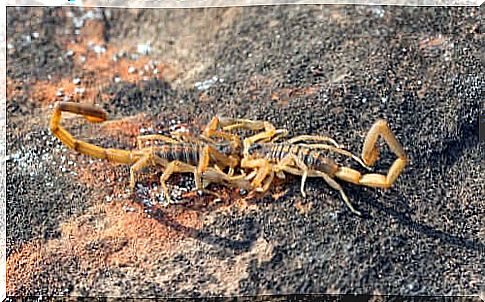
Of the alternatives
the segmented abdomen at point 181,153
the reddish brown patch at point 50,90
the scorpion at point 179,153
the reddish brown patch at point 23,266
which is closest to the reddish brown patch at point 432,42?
the scorpion at point 179,153

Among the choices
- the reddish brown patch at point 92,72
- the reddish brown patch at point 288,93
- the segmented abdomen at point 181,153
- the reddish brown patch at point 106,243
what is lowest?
the reddish brown patch at point 106,243

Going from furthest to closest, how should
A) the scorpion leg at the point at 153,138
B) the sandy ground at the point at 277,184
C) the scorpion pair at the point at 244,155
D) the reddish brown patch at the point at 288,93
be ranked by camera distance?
the reddish brown patch at the point at 288,93, the scorpion leg at the point at 153,138, the scorpion pair at the point at 244,155, the sandy ground at the point at 277,184

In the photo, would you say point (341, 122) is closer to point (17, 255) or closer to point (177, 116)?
point (177, 116)

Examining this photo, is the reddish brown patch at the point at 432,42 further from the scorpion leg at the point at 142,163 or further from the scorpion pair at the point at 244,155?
the scorpion leg at the point at 142,163

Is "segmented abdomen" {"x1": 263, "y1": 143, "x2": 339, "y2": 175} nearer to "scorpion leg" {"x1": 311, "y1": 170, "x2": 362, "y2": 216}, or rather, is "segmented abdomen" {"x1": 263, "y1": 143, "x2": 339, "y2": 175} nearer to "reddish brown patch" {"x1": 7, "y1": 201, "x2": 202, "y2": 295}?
"scorpion leg" {"x1": 311, "y1": 170, "x2": 362, "y2": 216}

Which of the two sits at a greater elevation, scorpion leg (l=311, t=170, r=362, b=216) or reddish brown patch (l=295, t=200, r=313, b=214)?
scorpion leg (l=311, t=170, r=362, b=216)

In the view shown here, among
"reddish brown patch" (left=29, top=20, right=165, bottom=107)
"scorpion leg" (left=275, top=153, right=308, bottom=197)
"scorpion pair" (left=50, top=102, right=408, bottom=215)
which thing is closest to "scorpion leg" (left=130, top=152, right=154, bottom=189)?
"scorpion pair" (left=50, top=102, right=408, bottom=215)

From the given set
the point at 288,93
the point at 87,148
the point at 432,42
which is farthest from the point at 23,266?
the point at 432,42

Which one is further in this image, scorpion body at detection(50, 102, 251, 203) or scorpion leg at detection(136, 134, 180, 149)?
scorpion leg at detection(136, 134, 180, 149)
